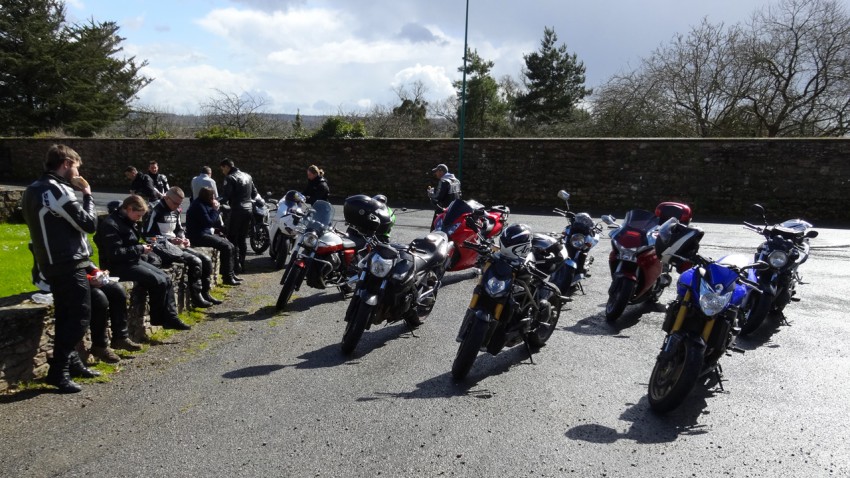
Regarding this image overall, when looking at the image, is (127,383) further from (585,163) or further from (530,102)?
(530,102)

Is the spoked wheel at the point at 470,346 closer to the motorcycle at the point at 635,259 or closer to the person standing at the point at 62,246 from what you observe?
the motorcycle at the point at 635,259

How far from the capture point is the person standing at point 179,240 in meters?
7.49

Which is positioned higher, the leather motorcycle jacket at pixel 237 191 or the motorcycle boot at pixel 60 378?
the leather motorcycle jacket at pixel 237 191

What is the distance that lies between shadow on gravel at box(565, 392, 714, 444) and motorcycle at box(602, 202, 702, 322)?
236 cm

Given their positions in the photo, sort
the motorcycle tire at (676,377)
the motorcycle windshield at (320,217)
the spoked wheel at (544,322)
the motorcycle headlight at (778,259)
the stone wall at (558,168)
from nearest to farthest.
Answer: the motorcycle tire at (676,377) < the spoked wheel at (544,322) < the motorcycle headlight at (778,259) < the motorcycle windshield at (320,217) < the stone wall at (558,168)

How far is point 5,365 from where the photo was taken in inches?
181

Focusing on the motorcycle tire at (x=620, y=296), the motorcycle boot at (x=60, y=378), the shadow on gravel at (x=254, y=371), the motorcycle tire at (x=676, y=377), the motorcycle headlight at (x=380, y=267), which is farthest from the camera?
the motorcycle tire at (x=620, y=296)

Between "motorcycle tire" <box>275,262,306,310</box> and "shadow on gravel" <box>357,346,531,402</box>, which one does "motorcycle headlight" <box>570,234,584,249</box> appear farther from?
"motorcycle tire" <box>275,262,306,310</box>

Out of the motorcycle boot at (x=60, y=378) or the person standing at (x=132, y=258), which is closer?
the motorcycle boot at (x=60, y=378)

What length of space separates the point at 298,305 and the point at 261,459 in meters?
4.19

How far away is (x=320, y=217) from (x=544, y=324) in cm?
343

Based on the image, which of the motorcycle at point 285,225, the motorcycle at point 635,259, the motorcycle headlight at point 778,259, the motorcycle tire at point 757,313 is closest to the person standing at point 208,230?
the motorcycle at point 285,225

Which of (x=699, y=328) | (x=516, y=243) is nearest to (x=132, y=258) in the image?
(x=516, y=243)

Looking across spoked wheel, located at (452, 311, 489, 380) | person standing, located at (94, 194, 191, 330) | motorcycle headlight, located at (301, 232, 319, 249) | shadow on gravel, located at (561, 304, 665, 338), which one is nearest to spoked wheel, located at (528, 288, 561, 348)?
shadow on gravel, located at (561, 304, 665, 338)
